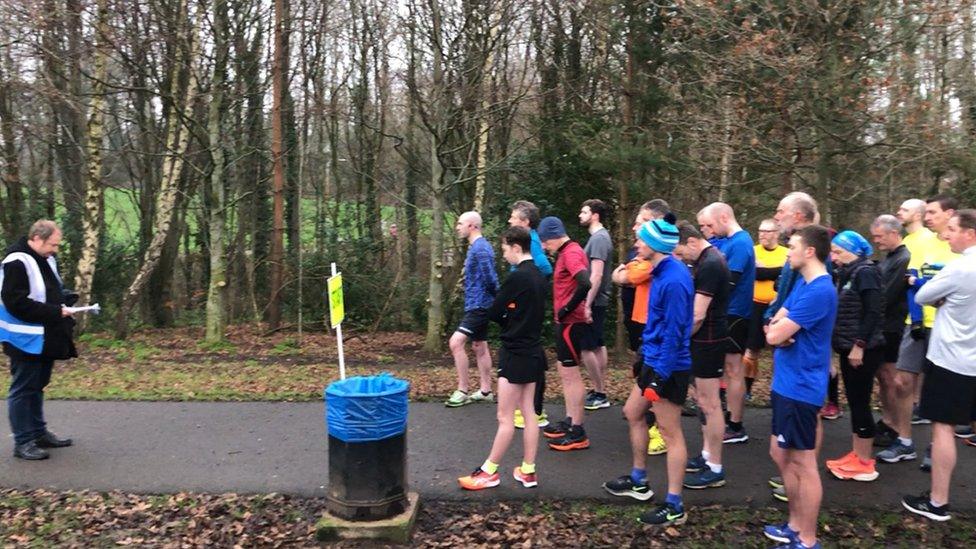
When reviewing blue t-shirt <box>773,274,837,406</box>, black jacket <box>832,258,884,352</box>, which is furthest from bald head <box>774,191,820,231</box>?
blue t-shirt <box>773,274,837,406</box>

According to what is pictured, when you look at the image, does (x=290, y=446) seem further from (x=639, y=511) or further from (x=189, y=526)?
(x=639, y=511)

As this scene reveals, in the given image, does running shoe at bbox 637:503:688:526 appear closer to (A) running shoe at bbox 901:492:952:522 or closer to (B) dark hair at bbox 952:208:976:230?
(A) running shoe at bbox 901:492:952:522

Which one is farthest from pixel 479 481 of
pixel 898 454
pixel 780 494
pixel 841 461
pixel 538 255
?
pixel 898 454

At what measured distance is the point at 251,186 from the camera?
16922 mm

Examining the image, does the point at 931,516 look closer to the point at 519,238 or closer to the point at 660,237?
the point at 660,237

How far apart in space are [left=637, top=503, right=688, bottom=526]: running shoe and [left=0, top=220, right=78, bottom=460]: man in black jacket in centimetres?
476

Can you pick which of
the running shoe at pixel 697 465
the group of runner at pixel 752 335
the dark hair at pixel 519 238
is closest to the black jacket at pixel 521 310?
the group of runner at pixel 752 335

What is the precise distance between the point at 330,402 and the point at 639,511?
7.10 feet

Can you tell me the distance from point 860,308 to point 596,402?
8.86 feet

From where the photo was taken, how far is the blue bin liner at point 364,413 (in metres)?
4.32

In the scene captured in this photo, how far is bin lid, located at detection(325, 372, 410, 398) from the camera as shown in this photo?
436 cm

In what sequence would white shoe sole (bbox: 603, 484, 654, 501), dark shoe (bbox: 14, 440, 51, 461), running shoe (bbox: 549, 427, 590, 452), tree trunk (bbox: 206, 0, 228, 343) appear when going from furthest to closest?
tree trunk (bbox: 206, 0, 228, 343)
running shoe (bbox: 549, 427, 590, 452)
dark shoe (bbox: 14, 440, 51, 461)
white shoe sole (bbox: 603, 484, 654, 501)

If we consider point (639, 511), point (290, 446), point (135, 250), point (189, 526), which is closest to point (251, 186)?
point (135, 250)

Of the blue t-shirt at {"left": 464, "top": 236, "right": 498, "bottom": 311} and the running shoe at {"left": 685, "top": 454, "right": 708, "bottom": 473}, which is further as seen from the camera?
the blue t-shirt at {"left": 464, "top": 236, "right": 498, "bottom": 311}
